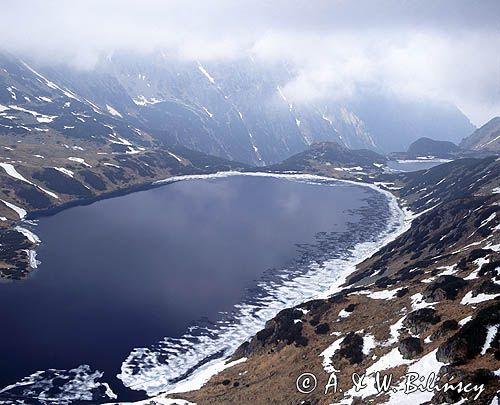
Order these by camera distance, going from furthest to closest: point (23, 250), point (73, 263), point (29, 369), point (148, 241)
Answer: point (148, 241) < point (23, 250) < point (73, 263) < point (29, 369)

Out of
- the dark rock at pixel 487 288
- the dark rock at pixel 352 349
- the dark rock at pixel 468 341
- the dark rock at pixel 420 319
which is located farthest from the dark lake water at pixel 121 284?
the dark rock at pixel 487 288

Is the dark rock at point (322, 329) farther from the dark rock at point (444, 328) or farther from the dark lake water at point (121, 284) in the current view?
the dark lake water at point (121, 284)

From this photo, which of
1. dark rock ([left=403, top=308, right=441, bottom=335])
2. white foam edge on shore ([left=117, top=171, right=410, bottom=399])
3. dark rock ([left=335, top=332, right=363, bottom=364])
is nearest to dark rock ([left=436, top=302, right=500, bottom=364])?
dark rock ([left=403, top=308, right=441, bottom=335])

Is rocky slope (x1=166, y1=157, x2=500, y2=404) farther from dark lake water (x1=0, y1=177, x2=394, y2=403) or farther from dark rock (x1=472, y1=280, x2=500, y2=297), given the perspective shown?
dark lake water (x1=0, y1=177, x2=394, y2=403)

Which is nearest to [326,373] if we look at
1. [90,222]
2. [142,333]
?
[142,333]

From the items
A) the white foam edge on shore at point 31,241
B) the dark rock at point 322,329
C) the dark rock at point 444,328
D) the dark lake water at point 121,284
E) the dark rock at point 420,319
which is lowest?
the dark rock at point 444,328

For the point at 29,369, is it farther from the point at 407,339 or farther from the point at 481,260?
the point at 481,260
